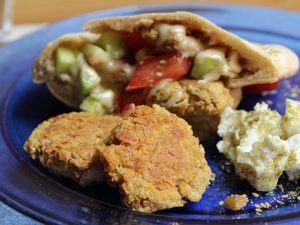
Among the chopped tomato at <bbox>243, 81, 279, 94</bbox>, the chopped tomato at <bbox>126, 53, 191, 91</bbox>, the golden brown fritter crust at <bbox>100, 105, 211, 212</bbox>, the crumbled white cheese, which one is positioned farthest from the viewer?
the chopped tomato at <bbox>243, 81, 279, 94</bbox>

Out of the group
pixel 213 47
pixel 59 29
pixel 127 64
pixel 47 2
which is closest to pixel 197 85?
pixel 213 47

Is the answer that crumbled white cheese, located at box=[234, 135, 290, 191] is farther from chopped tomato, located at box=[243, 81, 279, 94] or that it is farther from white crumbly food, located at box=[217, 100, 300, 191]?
chopped tomato, located at box=[243, 81, 279, 94]

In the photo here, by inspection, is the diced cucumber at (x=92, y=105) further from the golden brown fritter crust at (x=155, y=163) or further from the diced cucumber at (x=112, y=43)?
the golden brown fritter crust at (x=155, y=163)

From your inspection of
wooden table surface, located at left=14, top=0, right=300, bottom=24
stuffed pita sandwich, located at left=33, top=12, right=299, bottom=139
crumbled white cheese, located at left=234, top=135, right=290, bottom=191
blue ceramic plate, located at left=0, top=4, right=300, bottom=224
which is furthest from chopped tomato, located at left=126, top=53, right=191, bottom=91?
wooden table surface, located at left=14, top=0, right=300, bottom=24

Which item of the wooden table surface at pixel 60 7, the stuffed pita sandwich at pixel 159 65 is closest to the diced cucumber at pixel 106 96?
the stuffed pita sandwich at pixel 159 65

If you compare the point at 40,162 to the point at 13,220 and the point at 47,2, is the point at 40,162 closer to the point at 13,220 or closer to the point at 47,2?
the point at 13,220
